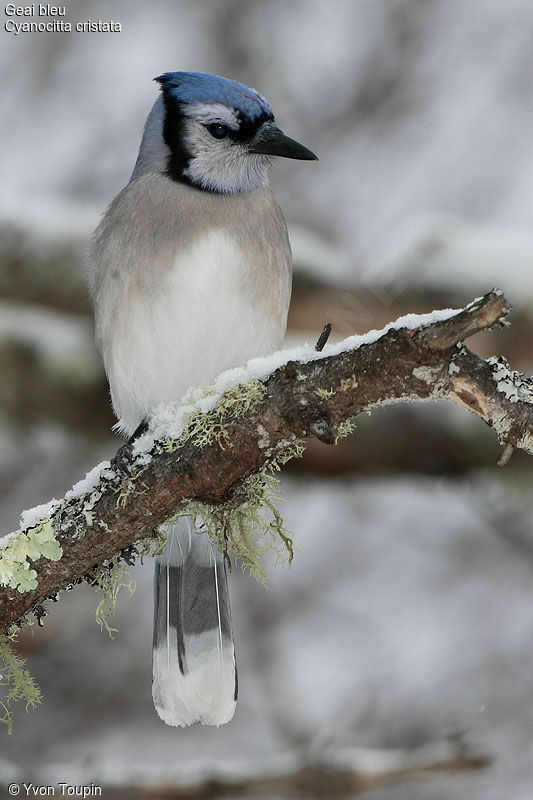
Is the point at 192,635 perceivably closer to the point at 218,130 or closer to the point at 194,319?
the point at 194,319

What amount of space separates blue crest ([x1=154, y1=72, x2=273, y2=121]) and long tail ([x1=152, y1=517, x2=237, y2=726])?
1.22 meters

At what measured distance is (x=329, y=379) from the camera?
5.68 feet

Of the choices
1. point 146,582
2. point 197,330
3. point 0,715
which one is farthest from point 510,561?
point 197,330

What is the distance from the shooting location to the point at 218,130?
Result: 276 cm

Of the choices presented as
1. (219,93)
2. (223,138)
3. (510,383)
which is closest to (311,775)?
(510,383)

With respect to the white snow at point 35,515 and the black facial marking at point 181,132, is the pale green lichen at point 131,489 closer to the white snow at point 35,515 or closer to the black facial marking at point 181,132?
the white snow at point 35,515

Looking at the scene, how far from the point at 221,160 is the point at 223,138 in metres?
0.07

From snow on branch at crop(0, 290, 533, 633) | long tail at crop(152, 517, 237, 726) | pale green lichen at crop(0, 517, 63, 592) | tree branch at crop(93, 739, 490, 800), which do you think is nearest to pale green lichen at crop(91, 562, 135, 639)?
snow on branch at crop(0, 290, 533, 633)

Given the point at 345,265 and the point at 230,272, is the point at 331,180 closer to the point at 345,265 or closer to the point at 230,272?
the point at 345,265

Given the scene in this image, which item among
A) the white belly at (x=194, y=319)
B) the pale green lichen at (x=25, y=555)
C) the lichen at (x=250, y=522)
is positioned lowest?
the pale green lichen at (x=25, y=555)

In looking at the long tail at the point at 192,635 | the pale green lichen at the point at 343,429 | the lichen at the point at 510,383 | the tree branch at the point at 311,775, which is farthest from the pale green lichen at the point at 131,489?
the tree branch at the point at 311,775

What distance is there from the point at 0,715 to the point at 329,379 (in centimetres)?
342

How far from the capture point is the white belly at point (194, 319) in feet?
8.22

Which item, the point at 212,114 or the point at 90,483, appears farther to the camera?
the point at 212,114
